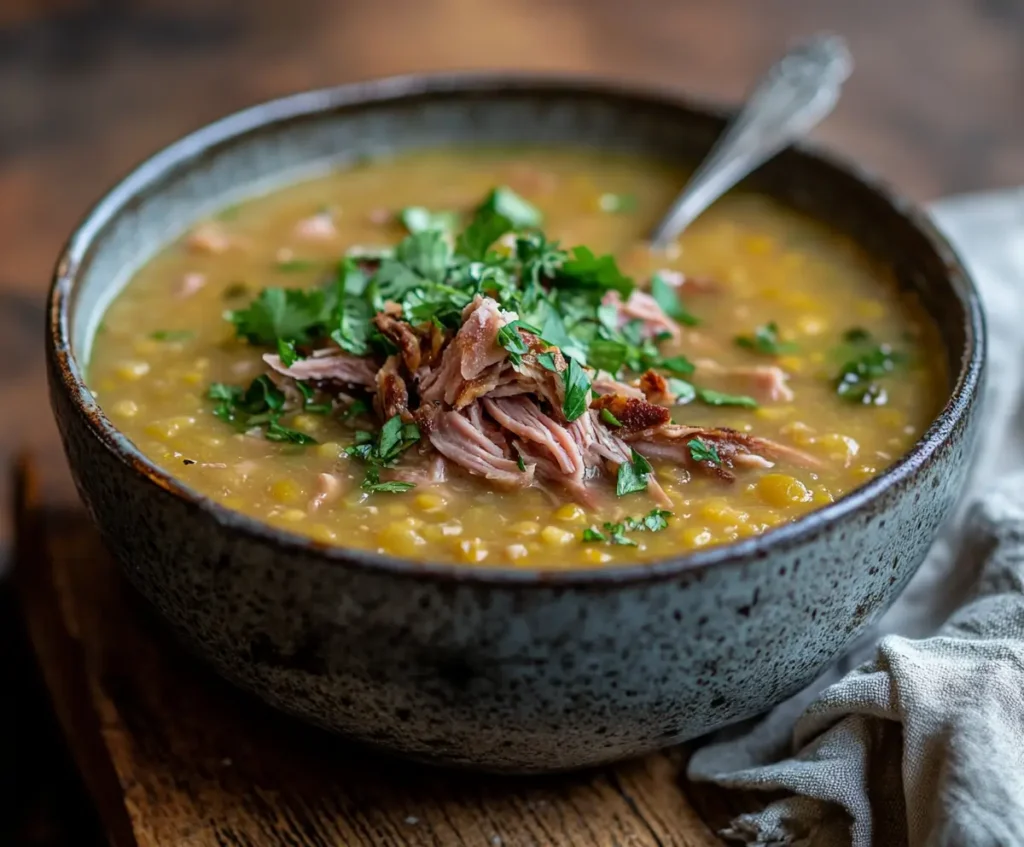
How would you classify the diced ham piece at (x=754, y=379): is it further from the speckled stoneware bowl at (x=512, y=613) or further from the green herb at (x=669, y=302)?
the speckled stoneware bowl at (x=512, y=613)

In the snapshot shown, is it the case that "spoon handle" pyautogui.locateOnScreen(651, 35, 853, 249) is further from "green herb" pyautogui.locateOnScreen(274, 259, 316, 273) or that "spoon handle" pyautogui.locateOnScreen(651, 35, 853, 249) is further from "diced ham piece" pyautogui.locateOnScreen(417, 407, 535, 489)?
"diced ham piece" pyautogui.locateOnScreen(417, 407, 535, 489)

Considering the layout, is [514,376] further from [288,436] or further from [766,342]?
[766,342]


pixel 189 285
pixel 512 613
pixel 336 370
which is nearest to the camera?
pixel 512 613

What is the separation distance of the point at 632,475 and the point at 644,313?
1.81ft

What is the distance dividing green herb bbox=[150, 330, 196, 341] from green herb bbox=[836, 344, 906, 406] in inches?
56.7

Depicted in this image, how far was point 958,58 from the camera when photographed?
17.7 ft

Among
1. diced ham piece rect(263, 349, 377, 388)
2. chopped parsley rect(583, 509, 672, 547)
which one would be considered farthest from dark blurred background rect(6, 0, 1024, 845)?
chopped parsley rect(583, 509, 672, 547)

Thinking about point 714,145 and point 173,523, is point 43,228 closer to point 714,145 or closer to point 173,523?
point 714,145

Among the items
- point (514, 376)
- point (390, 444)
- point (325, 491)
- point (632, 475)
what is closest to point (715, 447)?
point (632, 475)

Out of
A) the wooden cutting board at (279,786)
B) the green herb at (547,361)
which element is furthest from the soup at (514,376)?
the wooden cutting board at (279,786)

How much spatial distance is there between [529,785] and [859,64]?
3728 millimetres

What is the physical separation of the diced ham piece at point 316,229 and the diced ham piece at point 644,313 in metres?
0.87

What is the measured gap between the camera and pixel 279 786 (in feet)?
8.43

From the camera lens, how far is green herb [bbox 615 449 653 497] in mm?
2531
